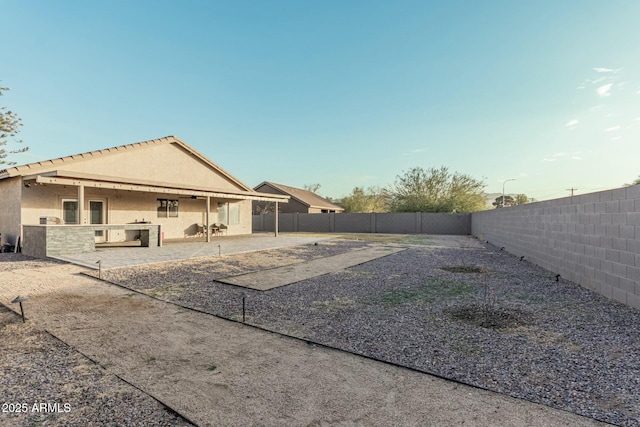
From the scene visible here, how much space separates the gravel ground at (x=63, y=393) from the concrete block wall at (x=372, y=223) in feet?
84.8

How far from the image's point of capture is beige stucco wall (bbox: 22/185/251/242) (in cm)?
1131

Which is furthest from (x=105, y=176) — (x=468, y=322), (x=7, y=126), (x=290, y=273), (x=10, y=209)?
(x=468, y=322)

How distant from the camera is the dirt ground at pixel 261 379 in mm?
2113

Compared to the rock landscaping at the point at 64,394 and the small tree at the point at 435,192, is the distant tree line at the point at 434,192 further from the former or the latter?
the rock landscaping at the point at 64,394

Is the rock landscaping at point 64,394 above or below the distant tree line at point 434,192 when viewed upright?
below

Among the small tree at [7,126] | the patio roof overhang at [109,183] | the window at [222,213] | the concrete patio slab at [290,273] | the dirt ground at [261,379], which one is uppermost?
the small tree at [7,126]

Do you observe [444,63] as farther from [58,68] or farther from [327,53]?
[58,68]

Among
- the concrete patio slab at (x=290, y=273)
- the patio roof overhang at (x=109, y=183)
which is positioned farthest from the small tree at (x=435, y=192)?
the concrete patio slab at (x=290, y=273)

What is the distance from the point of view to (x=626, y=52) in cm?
808

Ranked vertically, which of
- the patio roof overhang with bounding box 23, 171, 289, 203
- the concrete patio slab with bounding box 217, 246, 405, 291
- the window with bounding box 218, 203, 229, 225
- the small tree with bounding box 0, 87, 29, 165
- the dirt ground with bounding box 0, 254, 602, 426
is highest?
the small tree with bounding box 0, 87, 29, 165

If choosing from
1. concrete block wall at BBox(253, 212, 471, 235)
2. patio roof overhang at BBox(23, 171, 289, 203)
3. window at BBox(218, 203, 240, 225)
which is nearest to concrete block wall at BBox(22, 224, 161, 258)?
patio roof overhang at BBox(23, 171, 289, 203)

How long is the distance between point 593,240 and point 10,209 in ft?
61.0

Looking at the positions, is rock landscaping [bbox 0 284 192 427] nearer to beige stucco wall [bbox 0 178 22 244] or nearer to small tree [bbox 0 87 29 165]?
small tree [bbox 0 87 29 165]

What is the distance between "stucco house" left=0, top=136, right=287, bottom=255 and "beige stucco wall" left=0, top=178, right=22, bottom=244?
0.04 m
